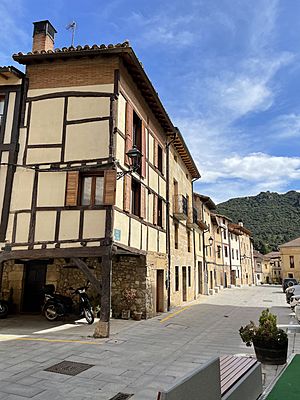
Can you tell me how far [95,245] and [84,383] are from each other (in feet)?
12.8

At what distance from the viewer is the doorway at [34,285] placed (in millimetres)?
11250

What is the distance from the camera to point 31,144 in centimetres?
917

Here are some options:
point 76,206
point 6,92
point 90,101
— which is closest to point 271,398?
point 76,206

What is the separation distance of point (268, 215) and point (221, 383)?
93.2 metres

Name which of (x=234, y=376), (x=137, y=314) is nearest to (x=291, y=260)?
(x=137, y=314)

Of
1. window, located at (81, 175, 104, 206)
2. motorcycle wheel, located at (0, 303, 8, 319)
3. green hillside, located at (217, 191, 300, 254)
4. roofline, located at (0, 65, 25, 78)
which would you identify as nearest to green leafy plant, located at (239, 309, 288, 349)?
window, located at (81, 175, 104, 206)

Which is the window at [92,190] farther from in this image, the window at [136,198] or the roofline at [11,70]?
the roofline at [11,70]

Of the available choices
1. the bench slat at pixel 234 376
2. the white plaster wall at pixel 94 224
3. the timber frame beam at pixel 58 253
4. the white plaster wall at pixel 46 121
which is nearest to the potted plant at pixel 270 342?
the bench slat at pixel 234 376

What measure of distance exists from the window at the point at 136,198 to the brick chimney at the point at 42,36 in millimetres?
5302

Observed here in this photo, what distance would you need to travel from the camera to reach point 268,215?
298ft

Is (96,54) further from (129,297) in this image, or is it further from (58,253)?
(129,297)

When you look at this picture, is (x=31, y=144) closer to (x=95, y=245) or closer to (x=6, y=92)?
(x=6, y=92)

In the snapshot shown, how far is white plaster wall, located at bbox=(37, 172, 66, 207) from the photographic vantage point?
866 cm

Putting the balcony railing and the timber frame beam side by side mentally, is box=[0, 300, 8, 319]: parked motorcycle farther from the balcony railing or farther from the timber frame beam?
the balcony railing
